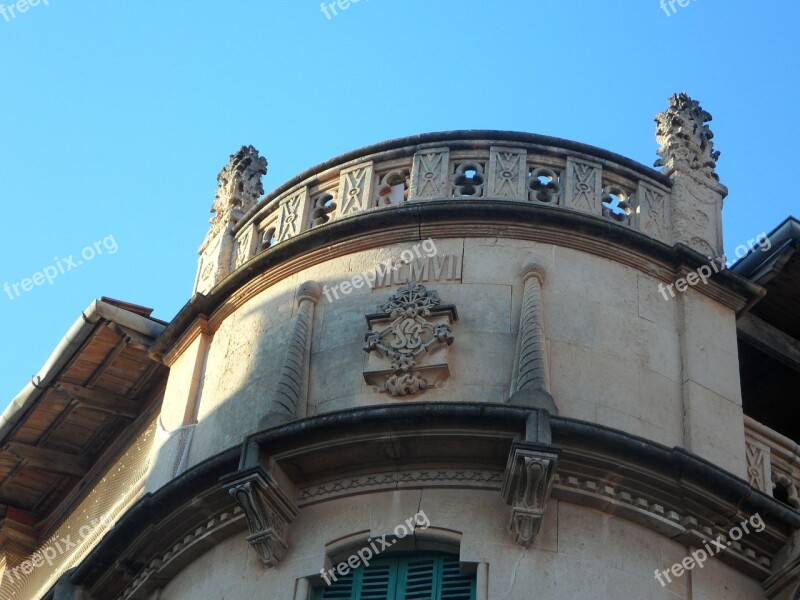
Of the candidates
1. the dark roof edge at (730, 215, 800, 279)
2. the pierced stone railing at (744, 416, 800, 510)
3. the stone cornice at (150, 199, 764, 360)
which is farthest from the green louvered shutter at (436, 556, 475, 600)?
the dark roof edge at (730, 215, 800, 279)

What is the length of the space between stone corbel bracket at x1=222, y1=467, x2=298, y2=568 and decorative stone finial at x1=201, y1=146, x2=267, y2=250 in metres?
5.00

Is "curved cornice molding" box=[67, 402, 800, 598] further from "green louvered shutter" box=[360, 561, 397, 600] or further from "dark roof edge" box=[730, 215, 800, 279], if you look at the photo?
"dark roof edge" box=[730, 215, 800, 279]

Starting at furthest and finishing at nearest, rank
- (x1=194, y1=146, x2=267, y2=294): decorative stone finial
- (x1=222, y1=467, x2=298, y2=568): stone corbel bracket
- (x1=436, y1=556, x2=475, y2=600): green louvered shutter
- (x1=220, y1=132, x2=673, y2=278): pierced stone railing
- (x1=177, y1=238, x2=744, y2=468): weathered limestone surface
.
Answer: (x1=194, y1=146, x2=267, y2=294): decorative stone finial < (x1=220, y1=132, x2=673, y2=278): pierced stone railing < (x1=177, y1=238, x2=744, y2=468): weathered limestone surface < (x1=222, y1=467, x2=298, y2=568): stone corbel bracket < (x1=436, y1=556, x2=475, y2=600): green louvered shutter

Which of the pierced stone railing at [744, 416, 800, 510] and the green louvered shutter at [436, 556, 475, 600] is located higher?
the pierced stone railing at [744, 416, 800, 510]

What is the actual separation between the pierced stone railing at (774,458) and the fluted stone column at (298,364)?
14.2ft

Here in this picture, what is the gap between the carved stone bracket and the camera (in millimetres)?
17984

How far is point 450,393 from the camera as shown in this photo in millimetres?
17844

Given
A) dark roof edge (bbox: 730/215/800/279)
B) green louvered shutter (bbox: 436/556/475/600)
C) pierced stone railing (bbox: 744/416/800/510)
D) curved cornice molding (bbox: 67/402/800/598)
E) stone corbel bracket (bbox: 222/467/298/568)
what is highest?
dark roof edge (bbox: 730/215/800/279)

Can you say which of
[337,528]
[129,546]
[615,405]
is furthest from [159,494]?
[615,405]

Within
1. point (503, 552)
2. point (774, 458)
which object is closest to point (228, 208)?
point (503, 552)

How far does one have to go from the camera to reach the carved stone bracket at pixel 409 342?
18.0 meters

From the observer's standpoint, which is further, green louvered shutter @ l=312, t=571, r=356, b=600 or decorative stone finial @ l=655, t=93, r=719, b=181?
decorative stone finial @ l=655, t=93, r=719, b=181

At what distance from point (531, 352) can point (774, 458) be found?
9.07 feet

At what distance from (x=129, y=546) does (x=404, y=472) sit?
291 centimetres
